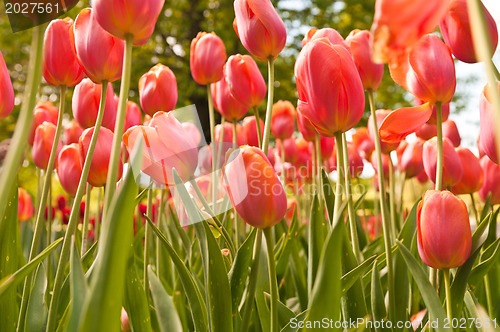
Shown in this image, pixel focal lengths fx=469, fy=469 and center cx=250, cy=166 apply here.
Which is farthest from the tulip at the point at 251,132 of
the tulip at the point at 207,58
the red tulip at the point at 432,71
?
the red tulip at the point at 432,71

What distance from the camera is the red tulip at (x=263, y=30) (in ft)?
2.28

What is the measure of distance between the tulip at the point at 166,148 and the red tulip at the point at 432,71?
0.29 m

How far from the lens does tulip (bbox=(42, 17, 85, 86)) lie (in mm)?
711

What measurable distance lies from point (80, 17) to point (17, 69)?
6077 mm

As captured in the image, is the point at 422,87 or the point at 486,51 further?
the point at 422,87

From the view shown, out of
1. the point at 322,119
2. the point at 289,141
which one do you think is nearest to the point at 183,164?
the point at 322,119

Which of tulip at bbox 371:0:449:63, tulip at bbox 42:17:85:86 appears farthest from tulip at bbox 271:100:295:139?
tulip at bbox 371:0:449:63

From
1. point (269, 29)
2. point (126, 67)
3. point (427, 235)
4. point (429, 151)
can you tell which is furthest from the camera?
point (429, 151)

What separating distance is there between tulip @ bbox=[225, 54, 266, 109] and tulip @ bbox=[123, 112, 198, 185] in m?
0.28

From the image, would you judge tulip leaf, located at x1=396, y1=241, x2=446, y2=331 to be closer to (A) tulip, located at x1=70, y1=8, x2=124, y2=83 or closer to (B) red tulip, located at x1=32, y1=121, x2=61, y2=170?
(A) tulip, located at x1=70, y1=8, x2=124, y2=83

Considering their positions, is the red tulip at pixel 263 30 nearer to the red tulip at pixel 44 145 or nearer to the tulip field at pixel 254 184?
the tulip field at pixel 254 184

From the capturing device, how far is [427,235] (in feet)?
1.76

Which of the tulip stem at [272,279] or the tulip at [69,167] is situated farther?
the tulip at [69,167]

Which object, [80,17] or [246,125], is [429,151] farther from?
[246,125]
